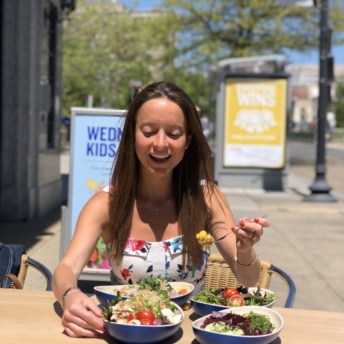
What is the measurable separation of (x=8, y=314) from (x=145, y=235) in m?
0.64

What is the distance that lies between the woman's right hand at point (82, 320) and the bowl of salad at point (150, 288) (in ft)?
0.48

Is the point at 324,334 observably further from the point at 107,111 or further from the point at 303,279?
the point at 303,279

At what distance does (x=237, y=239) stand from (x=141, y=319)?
55cm

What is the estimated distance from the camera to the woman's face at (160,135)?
8.68 ft

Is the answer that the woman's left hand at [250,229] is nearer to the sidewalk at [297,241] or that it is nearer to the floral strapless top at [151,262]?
the floral strapless top at [151,262]

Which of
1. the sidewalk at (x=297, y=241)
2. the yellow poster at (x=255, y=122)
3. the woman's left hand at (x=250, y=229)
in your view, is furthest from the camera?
the yellow poster at (x=255, y=122)

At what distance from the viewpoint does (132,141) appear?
9.12 feet

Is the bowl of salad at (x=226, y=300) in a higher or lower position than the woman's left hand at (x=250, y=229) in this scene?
lower

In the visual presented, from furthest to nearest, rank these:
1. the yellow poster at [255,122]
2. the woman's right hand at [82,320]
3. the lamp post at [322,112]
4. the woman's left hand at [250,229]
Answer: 1. the yellow poster at [255,122]
2. the lamp post at [322,112]
3. the woman's left hand at [250,229]
4. the woman's right hand at [82,320]

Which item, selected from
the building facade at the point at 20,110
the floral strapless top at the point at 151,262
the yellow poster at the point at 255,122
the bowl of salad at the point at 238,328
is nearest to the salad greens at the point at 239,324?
the bowl of salad at the point at 238,328

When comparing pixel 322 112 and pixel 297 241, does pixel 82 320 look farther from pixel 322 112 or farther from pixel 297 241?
pixel 322 112

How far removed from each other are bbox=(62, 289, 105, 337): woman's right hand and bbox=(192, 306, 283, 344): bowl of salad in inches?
12.4

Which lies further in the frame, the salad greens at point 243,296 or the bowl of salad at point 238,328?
the salad greens at point 243,296

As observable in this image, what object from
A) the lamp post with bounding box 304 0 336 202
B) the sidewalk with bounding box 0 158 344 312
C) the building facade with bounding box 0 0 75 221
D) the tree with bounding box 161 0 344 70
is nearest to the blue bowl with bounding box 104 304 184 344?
the sidewalk with bounding box 0 158 344 312
